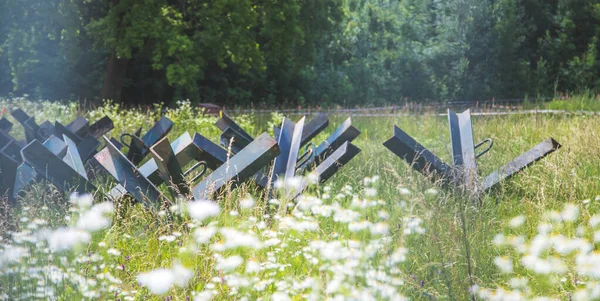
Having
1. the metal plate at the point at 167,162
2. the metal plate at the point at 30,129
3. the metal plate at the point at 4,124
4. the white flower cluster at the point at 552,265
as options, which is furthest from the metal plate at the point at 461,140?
the metal plate at the point at 4,124

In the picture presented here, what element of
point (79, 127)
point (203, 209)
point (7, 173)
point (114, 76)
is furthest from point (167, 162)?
point (114, 76)

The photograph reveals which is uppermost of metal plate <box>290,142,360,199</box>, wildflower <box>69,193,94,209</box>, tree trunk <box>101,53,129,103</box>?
tree trunk <box>101,53,129,103</box>

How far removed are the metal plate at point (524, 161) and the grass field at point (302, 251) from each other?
0.10 meters

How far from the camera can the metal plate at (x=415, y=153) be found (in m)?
4.34

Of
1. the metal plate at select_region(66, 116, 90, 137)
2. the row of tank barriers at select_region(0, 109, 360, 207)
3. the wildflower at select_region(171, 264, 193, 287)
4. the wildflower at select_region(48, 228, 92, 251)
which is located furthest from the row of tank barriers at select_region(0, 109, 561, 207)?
the wildflower at select_region(171, 264, 193, 287)

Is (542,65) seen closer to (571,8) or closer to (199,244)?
(571,8)

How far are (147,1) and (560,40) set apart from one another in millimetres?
20629

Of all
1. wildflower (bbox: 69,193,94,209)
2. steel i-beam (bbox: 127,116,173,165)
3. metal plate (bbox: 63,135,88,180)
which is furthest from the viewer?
steel i-beam (bbox: 127,116,173,165)

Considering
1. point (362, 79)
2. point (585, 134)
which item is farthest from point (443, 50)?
point (585, 134)

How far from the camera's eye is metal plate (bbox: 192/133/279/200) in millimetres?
3590

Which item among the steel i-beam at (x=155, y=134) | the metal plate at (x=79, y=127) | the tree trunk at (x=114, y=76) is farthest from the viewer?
the tree trunk at (x=114, y=76)

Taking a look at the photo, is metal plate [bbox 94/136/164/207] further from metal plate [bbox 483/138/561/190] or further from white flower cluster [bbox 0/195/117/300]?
metal plate [bbox 483/138/561/190]

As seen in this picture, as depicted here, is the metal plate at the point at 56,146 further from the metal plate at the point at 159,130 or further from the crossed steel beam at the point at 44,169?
the metal plate at the point at 159,130

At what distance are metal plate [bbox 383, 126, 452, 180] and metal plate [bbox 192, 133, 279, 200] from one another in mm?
1005
